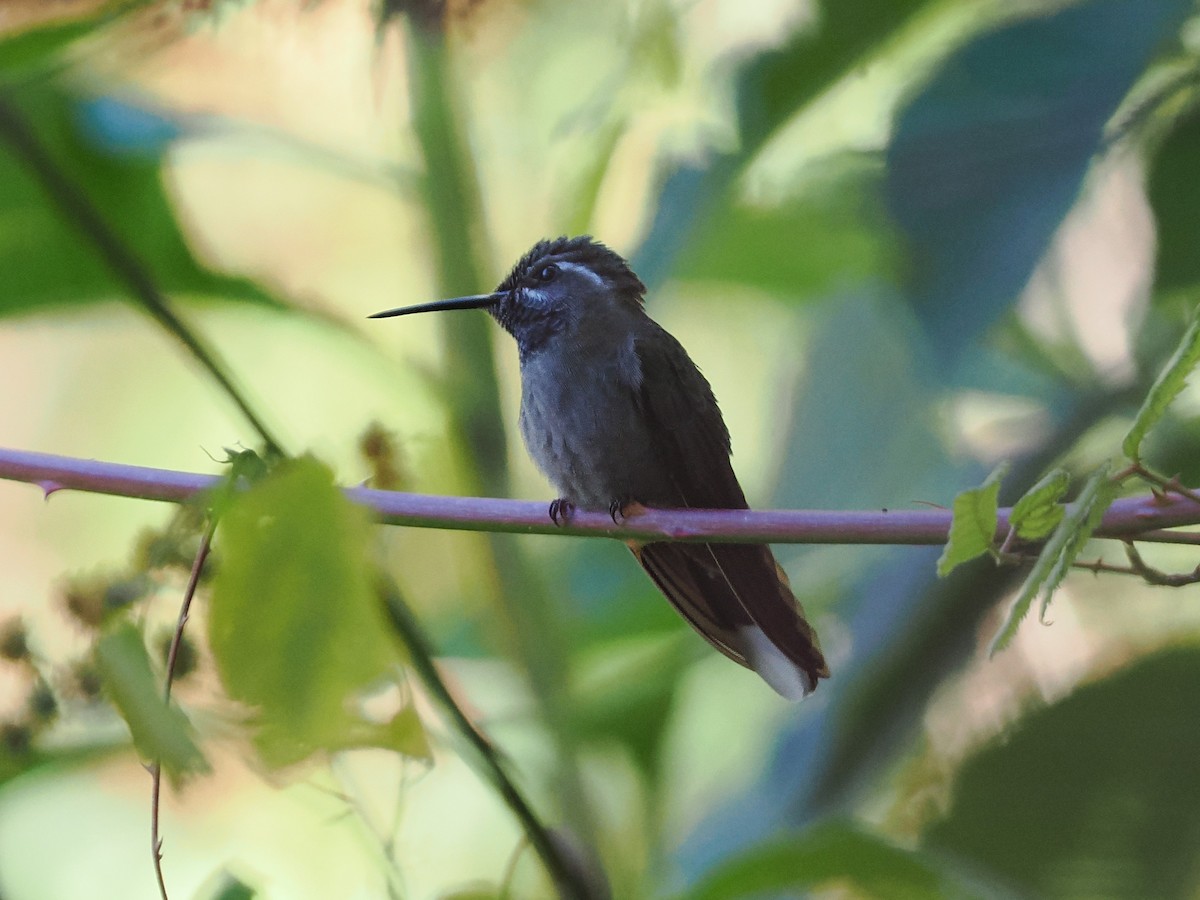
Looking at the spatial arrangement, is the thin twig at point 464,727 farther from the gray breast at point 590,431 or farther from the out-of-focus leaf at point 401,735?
the gray breast at point 590,431

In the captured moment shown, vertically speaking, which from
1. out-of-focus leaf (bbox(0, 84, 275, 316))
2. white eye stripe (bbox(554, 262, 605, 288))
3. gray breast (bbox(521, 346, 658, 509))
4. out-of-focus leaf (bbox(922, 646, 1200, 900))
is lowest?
out-of-focus leaf (bbox(922, 646, 1200, 900))

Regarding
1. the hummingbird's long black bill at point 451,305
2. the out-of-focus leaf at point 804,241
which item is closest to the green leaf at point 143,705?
the hummingbird's long black bill at point 451,305

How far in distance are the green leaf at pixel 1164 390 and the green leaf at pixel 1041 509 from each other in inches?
1.1

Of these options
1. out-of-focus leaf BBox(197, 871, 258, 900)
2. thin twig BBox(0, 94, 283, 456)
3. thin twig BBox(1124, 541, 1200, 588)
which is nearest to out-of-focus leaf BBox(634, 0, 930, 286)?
thin twig BBox(0, 94, 283, 456)

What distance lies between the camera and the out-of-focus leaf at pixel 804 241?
4.31ft

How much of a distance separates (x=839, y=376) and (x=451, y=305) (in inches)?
21.1

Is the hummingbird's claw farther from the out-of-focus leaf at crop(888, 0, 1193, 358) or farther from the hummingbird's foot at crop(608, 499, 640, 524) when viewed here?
the out-of-focus leaf at crop(888, 0, 1193, 358)

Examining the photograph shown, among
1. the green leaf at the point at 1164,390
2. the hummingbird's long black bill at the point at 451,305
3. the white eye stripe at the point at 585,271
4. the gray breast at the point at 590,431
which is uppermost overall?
the green leaf at the point at 1164,390

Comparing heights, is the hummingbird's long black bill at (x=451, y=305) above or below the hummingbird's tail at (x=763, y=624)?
above

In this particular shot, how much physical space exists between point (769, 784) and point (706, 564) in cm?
29

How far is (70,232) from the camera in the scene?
1190 mm

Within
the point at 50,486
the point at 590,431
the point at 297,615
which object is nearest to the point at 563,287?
the point at 590,431

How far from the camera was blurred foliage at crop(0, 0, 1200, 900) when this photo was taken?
1.08 meters

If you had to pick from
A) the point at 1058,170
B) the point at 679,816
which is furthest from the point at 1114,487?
the point at 679,816
